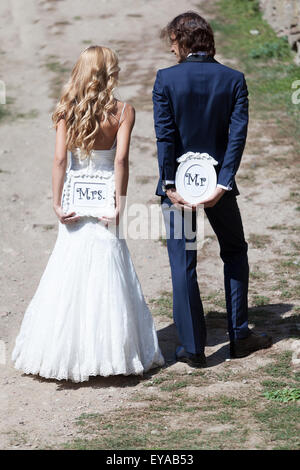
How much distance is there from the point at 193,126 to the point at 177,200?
421mm

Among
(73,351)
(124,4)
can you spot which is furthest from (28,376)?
(124,4)

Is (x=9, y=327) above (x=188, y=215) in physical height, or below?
below

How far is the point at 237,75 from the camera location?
4.36 metres

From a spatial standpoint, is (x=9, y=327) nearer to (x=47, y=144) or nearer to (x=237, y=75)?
(x=237, y=75)

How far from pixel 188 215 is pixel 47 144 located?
5.63 m

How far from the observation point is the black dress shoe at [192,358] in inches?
185

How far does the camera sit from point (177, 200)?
14.5 feet

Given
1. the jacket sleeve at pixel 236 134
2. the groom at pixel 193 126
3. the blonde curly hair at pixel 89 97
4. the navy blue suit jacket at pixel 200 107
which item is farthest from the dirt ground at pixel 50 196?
the blonde curly hair at pixel 89 97

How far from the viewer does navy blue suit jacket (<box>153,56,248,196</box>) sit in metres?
4.34

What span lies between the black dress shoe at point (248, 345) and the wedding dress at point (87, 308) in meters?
0.64

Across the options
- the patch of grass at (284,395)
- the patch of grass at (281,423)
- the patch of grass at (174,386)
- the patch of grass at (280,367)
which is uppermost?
Result: the patch of grass at (281,423)

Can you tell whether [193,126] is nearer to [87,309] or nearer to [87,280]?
[87,280]

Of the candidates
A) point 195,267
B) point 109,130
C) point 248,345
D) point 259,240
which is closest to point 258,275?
point 259,240

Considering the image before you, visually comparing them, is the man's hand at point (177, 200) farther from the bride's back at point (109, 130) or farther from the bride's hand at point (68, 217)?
the bride's hand at point (68, 217)
